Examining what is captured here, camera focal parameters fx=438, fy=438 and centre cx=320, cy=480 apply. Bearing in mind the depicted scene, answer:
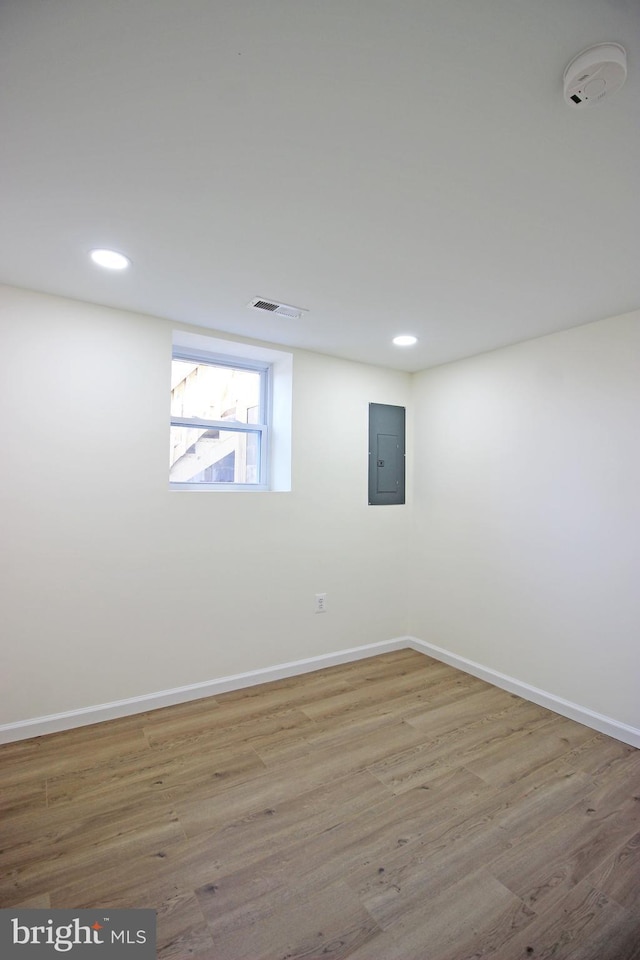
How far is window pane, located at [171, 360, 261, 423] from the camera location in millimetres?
3156

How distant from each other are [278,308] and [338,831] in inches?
103

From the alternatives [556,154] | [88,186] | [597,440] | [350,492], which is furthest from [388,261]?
[350,492]

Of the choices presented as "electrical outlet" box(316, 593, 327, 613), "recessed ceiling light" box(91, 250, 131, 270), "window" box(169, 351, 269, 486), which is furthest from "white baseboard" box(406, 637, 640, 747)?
"recessed ceiling light" box(91, 250, 131, 270)

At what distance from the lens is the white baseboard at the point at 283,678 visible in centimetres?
246

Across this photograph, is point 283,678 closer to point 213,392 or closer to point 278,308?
point 213,392

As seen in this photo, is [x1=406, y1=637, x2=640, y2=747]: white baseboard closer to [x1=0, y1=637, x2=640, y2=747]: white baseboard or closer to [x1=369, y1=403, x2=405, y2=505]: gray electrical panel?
[x1=0, y1=637, x2=640, y2=747]: white baseboard

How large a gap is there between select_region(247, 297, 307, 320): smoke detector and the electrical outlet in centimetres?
207

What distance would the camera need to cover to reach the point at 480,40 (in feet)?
3.38

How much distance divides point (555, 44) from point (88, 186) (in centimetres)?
147

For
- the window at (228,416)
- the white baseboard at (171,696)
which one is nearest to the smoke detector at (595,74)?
the window at (228,416)

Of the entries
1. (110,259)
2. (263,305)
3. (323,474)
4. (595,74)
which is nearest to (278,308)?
(263,305)

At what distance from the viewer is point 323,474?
3.53 metres

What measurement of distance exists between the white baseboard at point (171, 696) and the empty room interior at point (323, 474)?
0.02 metres

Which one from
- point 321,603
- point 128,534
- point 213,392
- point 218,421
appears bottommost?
point 321,603
